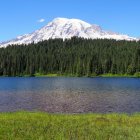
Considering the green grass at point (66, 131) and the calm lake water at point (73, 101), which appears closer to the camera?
the green grass at point (66, 131)

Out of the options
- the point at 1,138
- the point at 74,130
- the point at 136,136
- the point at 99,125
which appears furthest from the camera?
the point at 99,125

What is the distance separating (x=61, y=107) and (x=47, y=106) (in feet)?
10.4

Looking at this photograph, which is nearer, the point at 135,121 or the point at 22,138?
the point at 22,138

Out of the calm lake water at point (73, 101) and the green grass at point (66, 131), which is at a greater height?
the green grass at point (66, 131)

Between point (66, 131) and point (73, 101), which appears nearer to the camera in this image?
point (66, 131)

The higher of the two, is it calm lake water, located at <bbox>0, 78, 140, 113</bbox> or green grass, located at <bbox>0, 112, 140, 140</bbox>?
green grass, located at <bbox>0, 112, 140, 140</bbox>

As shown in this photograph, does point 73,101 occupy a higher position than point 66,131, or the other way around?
point 66,131

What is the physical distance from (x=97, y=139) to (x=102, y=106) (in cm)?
3783

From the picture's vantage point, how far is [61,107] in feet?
207

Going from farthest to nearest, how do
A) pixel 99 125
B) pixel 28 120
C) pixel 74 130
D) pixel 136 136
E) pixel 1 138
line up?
pixel 28 120
pixel 99 125
pixel 74 130
pixel 136 136
pixel 1 138

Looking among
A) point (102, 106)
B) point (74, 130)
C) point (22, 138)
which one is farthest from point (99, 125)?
point (102, 106)

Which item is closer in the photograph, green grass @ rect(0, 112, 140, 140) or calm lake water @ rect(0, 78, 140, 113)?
green grass @ rect(0, 112, 140, 140)

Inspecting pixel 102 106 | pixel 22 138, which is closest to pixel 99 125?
pixel 22 138

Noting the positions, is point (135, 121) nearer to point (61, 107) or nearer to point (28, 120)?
point (28, 120)
